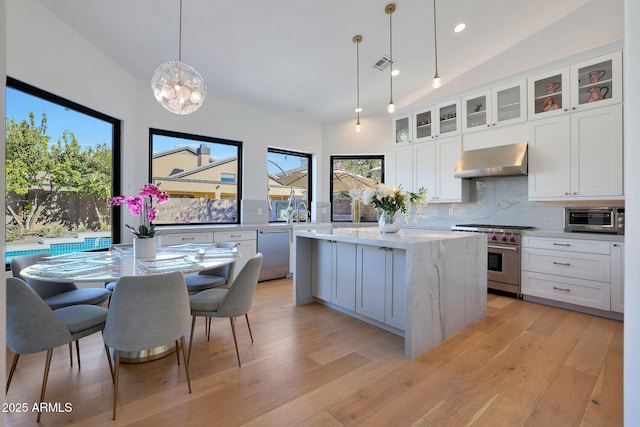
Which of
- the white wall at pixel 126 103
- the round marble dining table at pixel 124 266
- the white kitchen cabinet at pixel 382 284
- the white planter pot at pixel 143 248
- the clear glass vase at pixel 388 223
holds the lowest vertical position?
the white kitchen cabinet at pixel 382 284

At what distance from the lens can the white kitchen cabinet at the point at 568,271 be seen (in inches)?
113

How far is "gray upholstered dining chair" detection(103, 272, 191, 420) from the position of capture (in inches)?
58.4

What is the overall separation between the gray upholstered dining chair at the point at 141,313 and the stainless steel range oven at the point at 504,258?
3.65 meters

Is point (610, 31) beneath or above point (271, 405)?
above

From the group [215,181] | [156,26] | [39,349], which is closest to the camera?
[39,349]

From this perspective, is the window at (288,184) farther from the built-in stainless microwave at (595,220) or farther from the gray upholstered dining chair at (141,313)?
the built-in stainless microwave at (595,220)

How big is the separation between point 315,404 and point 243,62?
3.56m

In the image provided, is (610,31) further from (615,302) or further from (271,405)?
(271,405)

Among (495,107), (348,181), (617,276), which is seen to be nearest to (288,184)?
(348,181)

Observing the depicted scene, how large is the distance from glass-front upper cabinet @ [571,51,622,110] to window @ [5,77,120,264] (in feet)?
17.4

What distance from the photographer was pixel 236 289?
2002 millimetres

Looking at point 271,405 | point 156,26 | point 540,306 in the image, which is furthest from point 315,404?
point 156,26

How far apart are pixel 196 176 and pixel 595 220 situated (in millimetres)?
5092

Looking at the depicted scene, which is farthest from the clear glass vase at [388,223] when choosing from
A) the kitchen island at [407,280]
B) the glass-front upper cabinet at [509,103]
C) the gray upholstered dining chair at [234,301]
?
the glass-front upper cabinet at [509,103]
